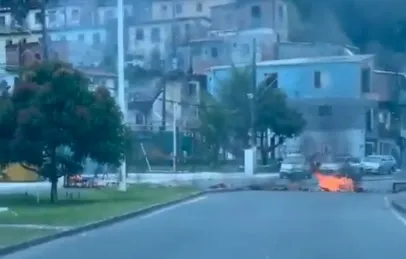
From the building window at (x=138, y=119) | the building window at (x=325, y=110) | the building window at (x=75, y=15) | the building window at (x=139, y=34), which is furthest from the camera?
the building window at (x=138, y=119)

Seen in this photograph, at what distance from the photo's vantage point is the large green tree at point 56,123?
34.4m

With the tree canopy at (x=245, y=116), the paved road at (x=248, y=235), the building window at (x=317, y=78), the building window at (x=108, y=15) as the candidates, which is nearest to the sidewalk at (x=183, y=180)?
the tree canopy at (x=245, y=116)

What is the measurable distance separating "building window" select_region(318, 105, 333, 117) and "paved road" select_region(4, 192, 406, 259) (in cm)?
3002

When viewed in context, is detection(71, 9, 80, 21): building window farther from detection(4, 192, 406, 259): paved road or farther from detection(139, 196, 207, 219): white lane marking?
detection(4, 192, 406, 259): paved road

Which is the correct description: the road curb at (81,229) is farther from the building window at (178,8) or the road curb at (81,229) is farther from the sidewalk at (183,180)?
the building window at (178,8)

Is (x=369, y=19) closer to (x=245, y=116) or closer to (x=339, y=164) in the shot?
(x=339, y=164)

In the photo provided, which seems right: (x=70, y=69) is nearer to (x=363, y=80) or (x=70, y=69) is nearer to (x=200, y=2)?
(x=363, y=80)

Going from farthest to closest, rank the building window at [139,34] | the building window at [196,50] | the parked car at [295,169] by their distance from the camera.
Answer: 1. the building window at [196,50]
2. the building window at [139,34]
3. the parked car at [295,169]

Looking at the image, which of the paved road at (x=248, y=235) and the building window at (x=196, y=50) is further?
the building window at (x=196, y=50)

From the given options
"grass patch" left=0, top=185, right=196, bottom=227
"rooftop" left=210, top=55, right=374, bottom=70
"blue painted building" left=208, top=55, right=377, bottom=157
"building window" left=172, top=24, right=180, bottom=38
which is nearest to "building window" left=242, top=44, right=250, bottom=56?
"rooftop" left=210, top=55, right=374, bottom=70

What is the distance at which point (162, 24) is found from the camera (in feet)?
254

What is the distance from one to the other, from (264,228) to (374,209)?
30.5ft

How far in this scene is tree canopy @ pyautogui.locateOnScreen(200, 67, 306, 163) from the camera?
66312 millimetres

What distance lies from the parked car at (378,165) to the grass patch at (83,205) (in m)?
15.2
